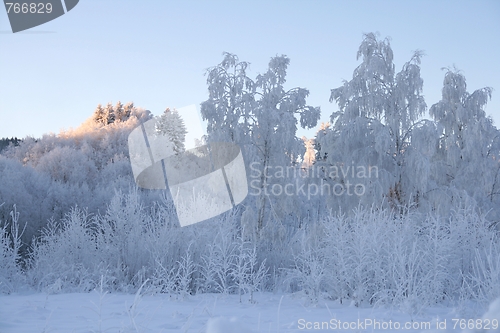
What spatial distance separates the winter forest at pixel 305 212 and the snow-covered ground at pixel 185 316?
0.85 feet

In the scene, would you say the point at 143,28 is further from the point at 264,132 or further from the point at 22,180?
the point at 22,180

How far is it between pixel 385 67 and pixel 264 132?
13.5 feet

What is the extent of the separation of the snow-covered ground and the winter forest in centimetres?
26

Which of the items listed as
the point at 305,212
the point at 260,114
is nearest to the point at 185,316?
the point at 260,114

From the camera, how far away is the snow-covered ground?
3.72m

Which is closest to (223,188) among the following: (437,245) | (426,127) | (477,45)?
(426,127)

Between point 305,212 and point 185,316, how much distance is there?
1265 centimetres

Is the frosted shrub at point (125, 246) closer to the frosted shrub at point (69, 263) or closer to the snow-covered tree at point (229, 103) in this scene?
the frosted shrub at point (69, 263)

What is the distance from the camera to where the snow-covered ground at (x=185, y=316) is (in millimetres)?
3719

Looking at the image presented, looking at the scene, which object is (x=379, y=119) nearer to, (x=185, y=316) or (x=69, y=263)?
(x=69, y=263)

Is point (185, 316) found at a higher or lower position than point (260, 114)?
lower

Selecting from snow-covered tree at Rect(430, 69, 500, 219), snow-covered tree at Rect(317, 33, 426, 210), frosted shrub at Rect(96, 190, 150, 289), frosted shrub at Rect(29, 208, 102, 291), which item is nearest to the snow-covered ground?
frosted shrub at Rect(29, 208, 102, 291)

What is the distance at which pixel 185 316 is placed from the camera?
428 cm

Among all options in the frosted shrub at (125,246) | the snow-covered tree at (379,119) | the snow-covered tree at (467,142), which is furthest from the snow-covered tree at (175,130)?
the frosted shrub at (125,246)
